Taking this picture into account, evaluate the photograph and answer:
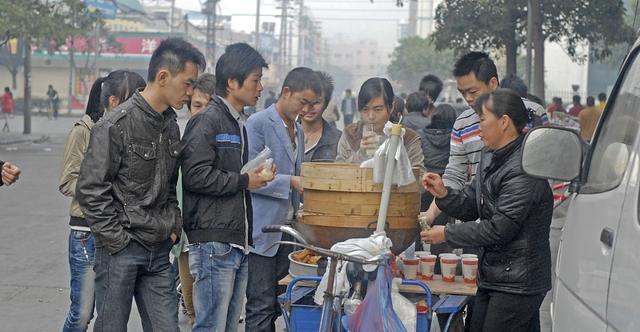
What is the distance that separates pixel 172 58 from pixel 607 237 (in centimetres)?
220

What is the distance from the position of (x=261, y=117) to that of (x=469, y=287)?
174 cm

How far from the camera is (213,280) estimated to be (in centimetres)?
523

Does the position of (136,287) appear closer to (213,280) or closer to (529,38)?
(213,280)

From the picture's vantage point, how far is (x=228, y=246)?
17.2 feet

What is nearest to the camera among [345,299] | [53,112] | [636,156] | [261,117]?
[636,156]

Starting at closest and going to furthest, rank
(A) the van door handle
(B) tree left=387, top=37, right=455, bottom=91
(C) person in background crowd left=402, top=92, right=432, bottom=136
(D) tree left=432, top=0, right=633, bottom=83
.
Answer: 1. (A) the van door handle
2. (C) person in background crowd left=402, top=92, right=432, bottom=136
3. (D) tree left=432, top=0, right=633, bottom=83
4. (B) tree left=387, top=37, right=455, bottom=91

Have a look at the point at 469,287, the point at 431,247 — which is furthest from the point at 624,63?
the point at 431,247

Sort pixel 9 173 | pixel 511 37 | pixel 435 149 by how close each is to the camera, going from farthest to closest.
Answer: pixel 511 37 < pixel 435 149 < pixel 9 173

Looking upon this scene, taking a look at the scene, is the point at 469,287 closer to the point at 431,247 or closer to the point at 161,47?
the point at 161,47

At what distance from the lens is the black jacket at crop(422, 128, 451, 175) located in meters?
8.65

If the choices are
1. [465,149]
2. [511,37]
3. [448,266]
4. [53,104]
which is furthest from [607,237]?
[53,104]

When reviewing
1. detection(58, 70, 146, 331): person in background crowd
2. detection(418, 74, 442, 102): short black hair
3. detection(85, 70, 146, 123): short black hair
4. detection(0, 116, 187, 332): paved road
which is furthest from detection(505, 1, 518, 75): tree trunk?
detection(58, 70, 146, 331): person in background crowd

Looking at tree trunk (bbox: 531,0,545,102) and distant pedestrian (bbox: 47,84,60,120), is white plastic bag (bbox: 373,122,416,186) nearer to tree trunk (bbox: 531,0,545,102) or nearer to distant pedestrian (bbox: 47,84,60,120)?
tree trunk (bbox: 531,0,545,102)

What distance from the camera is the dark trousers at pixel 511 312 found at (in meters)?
4.70
